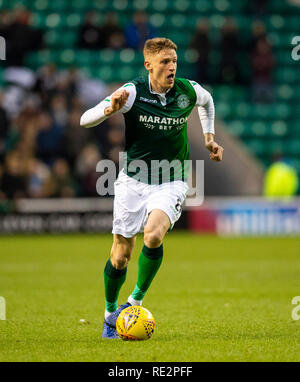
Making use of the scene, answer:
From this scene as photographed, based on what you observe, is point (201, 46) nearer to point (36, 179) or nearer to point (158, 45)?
point (36, 179)

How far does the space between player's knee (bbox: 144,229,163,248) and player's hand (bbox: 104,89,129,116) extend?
3.09 feet

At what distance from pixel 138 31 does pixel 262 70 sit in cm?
321

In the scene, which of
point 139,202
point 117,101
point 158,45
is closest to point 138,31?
point 158,45

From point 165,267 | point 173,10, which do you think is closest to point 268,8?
point 173,10

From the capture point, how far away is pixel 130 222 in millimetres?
6426

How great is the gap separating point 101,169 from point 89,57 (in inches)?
179

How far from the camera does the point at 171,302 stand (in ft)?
28.2

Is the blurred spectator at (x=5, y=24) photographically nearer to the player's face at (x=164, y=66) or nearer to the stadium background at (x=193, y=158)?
the stadium background at (x=193, y=158)

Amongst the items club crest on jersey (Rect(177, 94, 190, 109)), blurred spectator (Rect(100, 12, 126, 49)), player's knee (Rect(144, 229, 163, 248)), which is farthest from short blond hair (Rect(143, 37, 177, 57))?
blurred spectator (Rect(100, 12, 126, 49))

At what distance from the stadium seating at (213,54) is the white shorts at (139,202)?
Answer: 14.0 metres

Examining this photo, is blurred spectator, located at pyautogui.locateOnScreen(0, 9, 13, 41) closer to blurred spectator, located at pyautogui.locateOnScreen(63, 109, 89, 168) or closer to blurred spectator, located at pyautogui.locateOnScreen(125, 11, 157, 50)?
blurred spectator, located at pyautogui.locateOnScreen(63, 109, 89, 168)
